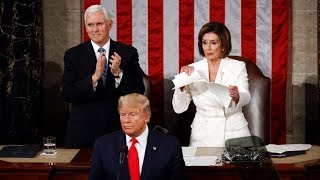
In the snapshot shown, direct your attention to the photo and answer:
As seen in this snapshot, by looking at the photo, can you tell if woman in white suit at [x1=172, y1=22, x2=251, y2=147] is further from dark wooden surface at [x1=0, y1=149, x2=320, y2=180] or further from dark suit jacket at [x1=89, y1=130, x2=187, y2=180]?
dark suit jacket at [x1=89, y1=130, x2=187, y2=180]

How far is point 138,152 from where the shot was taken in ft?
14.3

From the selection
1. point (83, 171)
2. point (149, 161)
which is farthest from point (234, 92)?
point (83, 171)

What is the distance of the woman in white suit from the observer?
5301 millimetres

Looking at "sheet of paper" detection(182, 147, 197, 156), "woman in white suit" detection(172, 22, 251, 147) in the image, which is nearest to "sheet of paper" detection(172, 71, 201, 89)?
"woman in white suit" detection(172, 22, 251, 147)

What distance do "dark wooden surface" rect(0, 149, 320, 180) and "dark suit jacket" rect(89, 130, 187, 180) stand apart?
28 cm

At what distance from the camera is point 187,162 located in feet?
15.3

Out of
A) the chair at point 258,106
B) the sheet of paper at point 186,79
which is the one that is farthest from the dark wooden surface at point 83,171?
the chair at point 258,106

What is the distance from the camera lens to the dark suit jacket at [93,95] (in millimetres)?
5102

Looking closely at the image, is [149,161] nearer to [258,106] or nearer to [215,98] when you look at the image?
[215,98]

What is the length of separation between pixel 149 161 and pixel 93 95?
943 mm

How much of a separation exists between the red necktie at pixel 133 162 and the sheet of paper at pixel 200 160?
45 cm

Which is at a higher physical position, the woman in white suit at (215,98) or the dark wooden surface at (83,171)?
the woman in white suit at (215,98)

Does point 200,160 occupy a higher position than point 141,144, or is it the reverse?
point 141,144

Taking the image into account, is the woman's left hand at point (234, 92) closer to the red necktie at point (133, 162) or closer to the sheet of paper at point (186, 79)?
the sheet of paper at point (186, 79)
